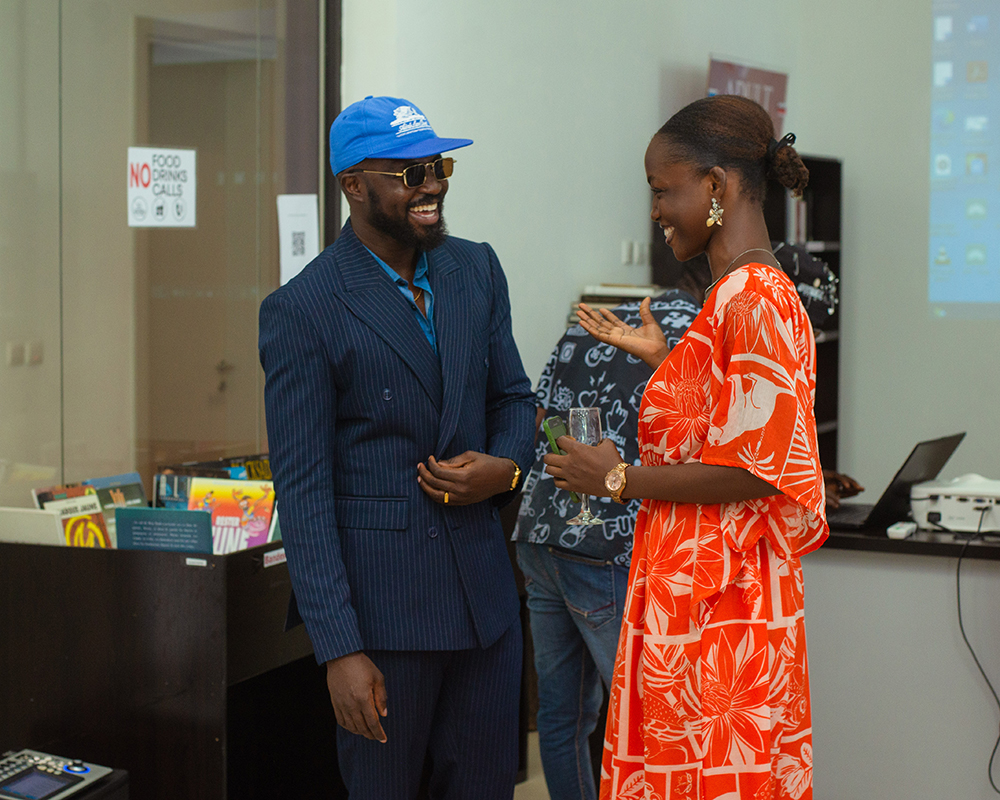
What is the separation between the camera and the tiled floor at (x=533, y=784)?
3081 millimetres

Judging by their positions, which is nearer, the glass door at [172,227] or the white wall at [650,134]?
the glass door at [172,227]

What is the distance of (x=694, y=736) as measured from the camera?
1400 millimetres

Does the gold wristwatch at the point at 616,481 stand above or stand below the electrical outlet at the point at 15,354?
below

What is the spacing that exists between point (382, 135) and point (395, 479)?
1.78 feet

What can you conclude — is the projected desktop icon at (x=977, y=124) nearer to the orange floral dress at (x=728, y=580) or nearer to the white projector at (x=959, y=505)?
the white projector at (x=959, y=505)

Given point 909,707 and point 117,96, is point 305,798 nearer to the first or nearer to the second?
point 909,707

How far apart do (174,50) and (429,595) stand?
200 centimetres

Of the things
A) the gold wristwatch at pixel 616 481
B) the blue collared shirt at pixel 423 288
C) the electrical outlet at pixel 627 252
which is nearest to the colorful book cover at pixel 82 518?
the blue collared shirt at pixel 423 288

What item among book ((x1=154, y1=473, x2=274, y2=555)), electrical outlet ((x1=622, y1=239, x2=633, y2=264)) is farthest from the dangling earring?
electrical outlet ((x1=622, y1=239, x2=633, y2=264))

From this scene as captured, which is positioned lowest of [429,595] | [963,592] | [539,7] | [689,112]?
[963,592]

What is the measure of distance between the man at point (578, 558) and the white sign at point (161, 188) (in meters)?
1.24

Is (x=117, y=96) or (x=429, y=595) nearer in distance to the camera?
(x=429, y=595)

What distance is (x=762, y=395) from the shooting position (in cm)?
135

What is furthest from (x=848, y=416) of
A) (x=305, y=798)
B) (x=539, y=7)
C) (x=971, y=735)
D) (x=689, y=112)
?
(x=689, y=112)
